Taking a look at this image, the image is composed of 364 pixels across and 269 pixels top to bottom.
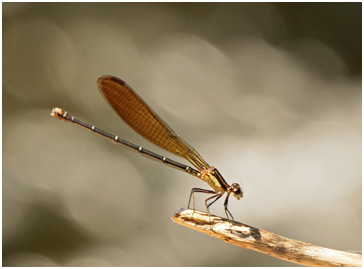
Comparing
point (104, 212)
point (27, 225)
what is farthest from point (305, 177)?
point (27, 225)

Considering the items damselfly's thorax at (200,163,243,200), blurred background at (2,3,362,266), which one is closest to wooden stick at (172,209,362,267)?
damselfly's thorax at (200,163,243,200)

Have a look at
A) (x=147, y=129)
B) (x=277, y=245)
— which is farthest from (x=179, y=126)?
(x=277, y=245)

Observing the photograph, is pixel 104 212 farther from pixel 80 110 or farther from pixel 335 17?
pixel 335 17

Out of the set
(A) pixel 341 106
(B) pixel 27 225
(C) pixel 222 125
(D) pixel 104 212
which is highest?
(A) pixel 341 106

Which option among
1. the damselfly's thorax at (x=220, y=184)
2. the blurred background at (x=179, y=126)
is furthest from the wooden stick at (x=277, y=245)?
the blurred background at (x=179, y=126)

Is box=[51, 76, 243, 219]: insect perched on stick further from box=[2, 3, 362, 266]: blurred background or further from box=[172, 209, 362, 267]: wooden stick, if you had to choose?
box=[2, 3, 362, 266]: blurred background

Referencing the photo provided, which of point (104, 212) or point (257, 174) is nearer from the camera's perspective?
point (104, 212)

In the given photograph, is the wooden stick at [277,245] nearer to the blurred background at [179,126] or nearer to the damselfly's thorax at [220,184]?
the damselfly's thorax at [220,184]
